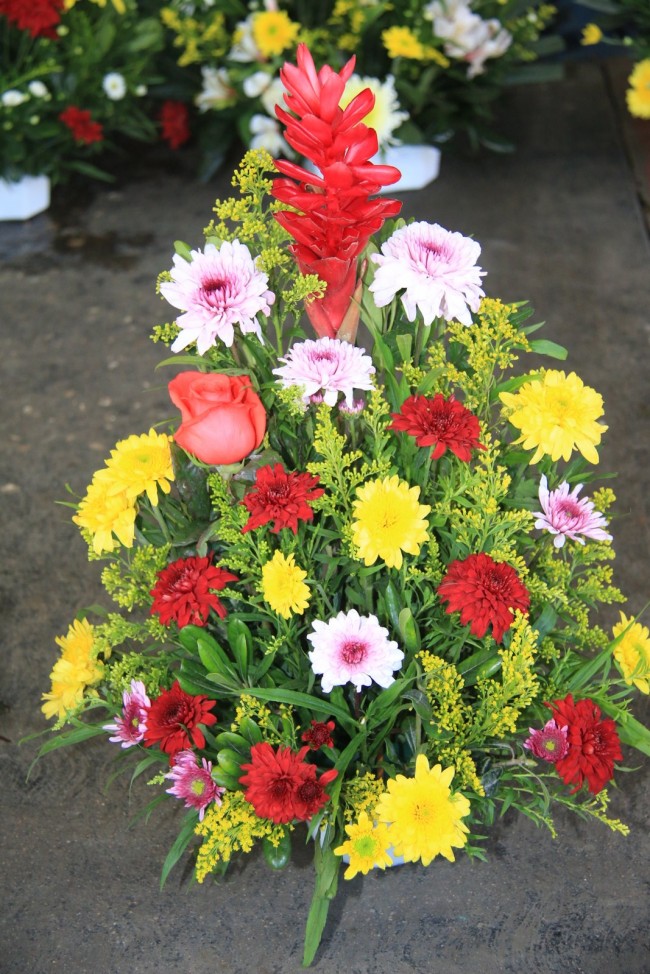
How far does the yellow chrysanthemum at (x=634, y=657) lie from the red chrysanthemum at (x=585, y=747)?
9 cm

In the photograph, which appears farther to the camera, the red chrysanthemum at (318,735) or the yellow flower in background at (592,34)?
the yellow flower in background at (592,34)

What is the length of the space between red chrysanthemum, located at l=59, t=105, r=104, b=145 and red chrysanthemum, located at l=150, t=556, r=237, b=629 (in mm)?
1719

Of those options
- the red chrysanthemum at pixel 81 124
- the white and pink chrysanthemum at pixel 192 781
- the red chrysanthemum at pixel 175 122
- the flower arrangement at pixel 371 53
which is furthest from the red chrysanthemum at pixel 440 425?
the red chrysanthemum at pixel 175 122

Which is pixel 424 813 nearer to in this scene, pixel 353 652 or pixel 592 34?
pixel 353 652

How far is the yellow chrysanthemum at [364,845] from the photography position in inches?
39.9

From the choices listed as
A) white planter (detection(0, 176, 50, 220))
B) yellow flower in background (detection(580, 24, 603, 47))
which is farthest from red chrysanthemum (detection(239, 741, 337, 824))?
yellow flower in background (detection(580, 24, 603, 47))

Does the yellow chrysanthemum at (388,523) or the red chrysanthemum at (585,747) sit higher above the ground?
the yellow chrysanthemum at (388,523)

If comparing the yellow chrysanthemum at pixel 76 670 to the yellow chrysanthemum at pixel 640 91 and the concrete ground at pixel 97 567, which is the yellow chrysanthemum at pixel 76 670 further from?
the yellow chrysanthemum at pixel 640 91

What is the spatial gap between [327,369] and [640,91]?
2.04 metres

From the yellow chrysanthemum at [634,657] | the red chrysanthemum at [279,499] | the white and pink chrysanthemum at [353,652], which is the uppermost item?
the red chrysanthemum at [279,499]

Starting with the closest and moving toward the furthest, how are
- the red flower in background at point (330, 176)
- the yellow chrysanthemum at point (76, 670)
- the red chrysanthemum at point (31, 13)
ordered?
the red flower in background at point (330, 176)
the yellow chrysanthemum at point (76, 670)
the red chrysanthemum at point (31, 13)

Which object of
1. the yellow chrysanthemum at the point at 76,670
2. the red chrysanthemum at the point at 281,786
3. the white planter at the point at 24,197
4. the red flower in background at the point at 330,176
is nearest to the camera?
the red flower in background at the point at 330,176

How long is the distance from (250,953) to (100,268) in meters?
1.69

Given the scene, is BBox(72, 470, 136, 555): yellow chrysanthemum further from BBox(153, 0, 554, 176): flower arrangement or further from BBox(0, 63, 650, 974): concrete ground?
BBox(153, 0, 554, 176): flower arrangement
